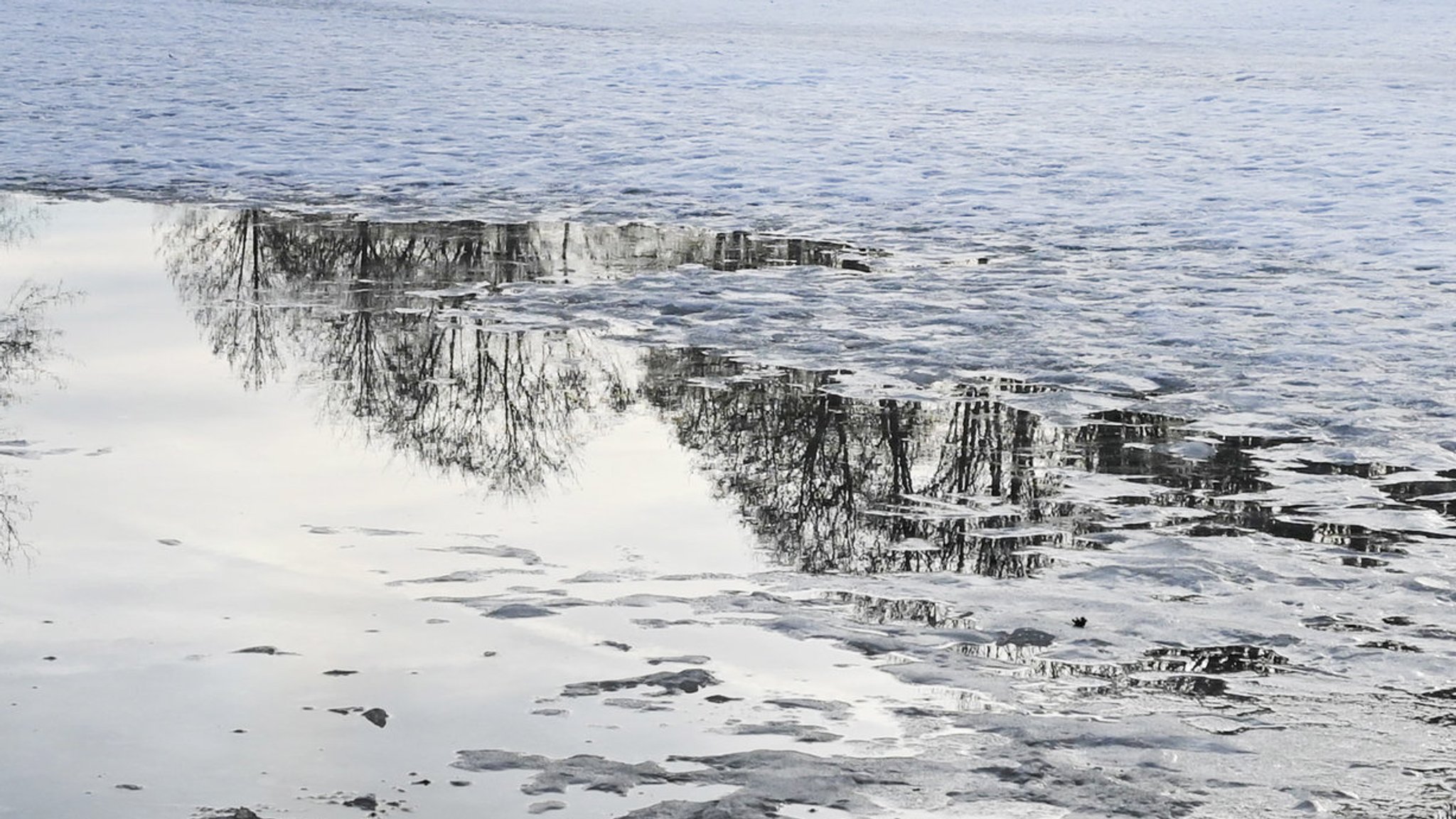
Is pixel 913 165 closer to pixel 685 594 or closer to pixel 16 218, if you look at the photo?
pixel 16 218

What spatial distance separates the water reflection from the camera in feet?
20.4

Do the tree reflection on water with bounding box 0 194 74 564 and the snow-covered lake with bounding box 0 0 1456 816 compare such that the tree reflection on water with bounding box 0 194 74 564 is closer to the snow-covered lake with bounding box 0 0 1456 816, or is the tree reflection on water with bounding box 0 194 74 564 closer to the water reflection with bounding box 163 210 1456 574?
the snow-covered lake with bounding box 0 0 1456 816

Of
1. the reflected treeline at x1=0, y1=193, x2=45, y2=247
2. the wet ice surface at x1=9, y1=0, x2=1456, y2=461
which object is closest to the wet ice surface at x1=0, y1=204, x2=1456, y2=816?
the wet ice surface at x1=9, y1=0, x2=1456, y2=461

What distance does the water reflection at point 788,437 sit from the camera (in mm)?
6223

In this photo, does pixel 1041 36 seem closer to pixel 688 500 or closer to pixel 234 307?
pixel 234 307

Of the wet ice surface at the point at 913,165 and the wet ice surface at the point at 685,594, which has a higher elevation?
the wet ice surface at the point at 913,165

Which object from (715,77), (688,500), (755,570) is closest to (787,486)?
(688,500)

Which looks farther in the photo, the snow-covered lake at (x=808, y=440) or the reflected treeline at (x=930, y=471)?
the reflected treeline at (x=930, y=471)

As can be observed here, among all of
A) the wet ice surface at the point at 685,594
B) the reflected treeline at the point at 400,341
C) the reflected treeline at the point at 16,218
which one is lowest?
the wet ice surface at the point at 685,594

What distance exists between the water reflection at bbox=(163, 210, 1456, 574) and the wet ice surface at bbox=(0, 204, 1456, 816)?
27 millimetres

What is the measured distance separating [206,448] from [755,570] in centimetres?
256

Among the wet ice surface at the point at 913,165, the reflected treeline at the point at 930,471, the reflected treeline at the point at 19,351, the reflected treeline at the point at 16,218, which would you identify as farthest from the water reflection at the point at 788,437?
the reflected treeline at the point at 16,218

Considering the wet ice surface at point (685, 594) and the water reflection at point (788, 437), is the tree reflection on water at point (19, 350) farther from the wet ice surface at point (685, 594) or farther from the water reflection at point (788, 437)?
the water reflection at point (788, 437)

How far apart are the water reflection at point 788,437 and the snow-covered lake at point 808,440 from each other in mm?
30
